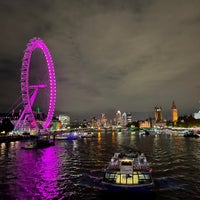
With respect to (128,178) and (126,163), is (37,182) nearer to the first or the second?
(126,163)

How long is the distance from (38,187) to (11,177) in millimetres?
6556

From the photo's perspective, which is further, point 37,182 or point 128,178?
point 37,182

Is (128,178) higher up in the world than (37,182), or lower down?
higher up

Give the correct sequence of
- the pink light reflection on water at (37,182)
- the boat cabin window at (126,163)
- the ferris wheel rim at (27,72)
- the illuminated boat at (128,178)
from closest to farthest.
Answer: the illuminated boat at (128,178)
the pink light reflection on water at (37,182)
the boat cabin window at (126,163)
the ferris wheel rim at (27,72)

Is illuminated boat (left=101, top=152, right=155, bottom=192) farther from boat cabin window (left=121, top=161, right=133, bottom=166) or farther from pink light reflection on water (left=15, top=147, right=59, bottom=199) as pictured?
pink light reflection on water (left=15, top=147, right=59, bottom=199)

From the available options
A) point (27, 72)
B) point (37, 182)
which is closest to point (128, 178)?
point (37, 182)

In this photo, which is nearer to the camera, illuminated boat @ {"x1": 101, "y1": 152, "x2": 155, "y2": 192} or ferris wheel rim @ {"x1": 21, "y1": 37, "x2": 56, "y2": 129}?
illuminated boat @ {"x1": 101, "y1": 152, "x2": 155, "y2": 192}

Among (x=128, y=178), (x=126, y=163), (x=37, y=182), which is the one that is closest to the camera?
(x=128, y=178)

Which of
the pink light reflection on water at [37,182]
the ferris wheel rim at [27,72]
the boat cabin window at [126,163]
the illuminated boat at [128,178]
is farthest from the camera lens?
the ferris wheel rim at [27,72]

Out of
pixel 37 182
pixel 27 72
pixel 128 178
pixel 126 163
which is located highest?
pixel 27 72

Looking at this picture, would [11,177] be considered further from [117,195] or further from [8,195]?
[117,195]

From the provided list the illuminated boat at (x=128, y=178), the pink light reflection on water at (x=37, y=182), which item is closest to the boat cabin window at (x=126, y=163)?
the illuminated boat at (x=128, y=178)

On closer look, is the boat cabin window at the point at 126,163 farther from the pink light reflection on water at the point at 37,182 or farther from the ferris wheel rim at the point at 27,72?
the ferris wheel rim at the point at 27,72

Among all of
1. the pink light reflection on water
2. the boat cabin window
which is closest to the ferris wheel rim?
the pink light reflection on water
